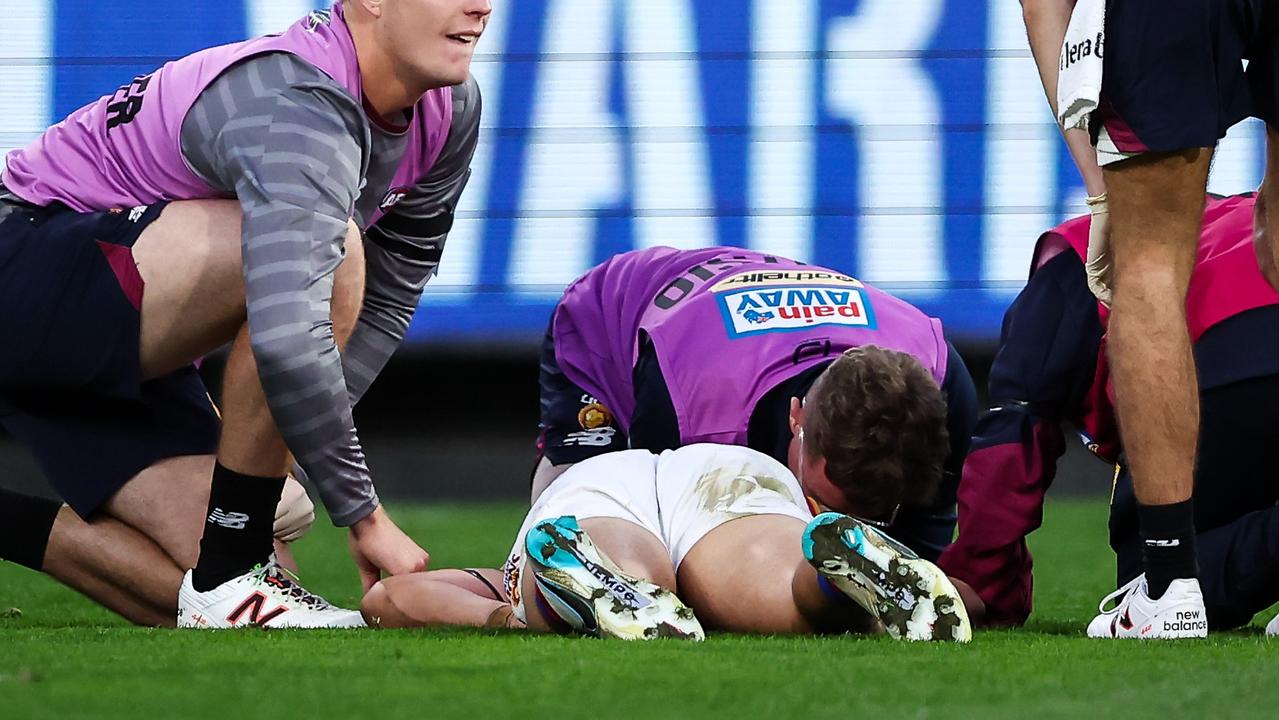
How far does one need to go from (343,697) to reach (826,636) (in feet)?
2.47

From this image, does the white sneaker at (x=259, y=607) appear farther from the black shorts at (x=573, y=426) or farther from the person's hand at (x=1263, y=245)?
the person's hand at (x=1263, y=245)

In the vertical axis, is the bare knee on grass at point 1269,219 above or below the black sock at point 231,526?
above

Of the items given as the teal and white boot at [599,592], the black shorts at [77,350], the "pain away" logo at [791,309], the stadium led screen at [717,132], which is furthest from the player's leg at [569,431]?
the stadium led screen at [717,132]

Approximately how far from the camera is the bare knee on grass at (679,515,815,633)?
2.38m

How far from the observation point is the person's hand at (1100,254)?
272 cm

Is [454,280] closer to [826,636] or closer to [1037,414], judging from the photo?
[1037,414]

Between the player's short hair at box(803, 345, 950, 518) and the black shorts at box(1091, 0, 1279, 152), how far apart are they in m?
0.43

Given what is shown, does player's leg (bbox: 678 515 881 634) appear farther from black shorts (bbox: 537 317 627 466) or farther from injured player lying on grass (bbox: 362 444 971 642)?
black shorts (bbox: 537 317 627 466)

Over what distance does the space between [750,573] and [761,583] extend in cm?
2

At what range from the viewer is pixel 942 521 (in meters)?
2.95

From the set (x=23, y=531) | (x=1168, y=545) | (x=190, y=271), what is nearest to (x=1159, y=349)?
(x=1168, y=545)

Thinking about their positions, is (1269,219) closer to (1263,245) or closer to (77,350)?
(1263,245)

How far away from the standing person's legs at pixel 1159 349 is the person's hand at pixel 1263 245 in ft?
0.95

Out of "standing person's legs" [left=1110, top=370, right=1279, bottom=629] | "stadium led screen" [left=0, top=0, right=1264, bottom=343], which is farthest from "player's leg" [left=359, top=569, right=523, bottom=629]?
"stadium led screen" [left=0, top=0, right=1264, bottom=343]
